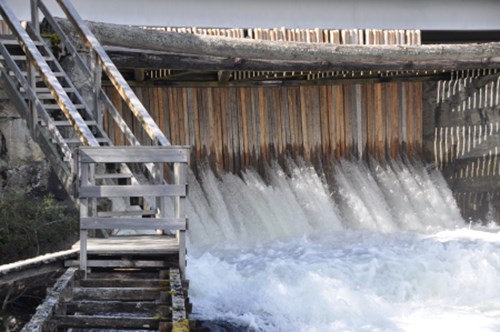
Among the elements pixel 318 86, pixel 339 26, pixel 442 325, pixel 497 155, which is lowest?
pixel 442 325

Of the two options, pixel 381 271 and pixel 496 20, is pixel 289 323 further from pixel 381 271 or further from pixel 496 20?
pixel 496 20

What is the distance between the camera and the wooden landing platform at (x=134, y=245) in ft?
26.0

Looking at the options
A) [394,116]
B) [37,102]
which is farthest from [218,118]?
[37,102]

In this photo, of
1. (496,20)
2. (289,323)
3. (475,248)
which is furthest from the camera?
(496,20)

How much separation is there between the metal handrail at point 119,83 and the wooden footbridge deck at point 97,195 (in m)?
0.01

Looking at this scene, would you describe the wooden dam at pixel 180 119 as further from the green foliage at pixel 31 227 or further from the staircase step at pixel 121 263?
the green foliage at pixel 31 227

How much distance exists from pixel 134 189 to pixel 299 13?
29.4ft

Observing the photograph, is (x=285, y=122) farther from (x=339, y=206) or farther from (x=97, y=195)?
(x=97, y=195)

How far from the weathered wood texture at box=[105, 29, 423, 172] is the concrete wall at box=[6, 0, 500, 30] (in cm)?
81

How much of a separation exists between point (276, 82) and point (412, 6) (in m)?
3.44

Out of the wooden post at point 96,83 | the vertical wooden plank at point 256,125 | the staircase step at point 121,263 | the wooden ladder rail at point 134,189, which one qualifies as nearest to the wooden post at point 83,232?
the wooden ladder rail at point 134,189

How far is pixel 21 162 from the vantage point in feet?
30.9

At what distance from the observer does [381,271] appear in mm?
10562

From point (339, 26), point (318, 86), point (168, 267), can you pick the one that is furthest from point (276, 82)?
point (168, 267)
